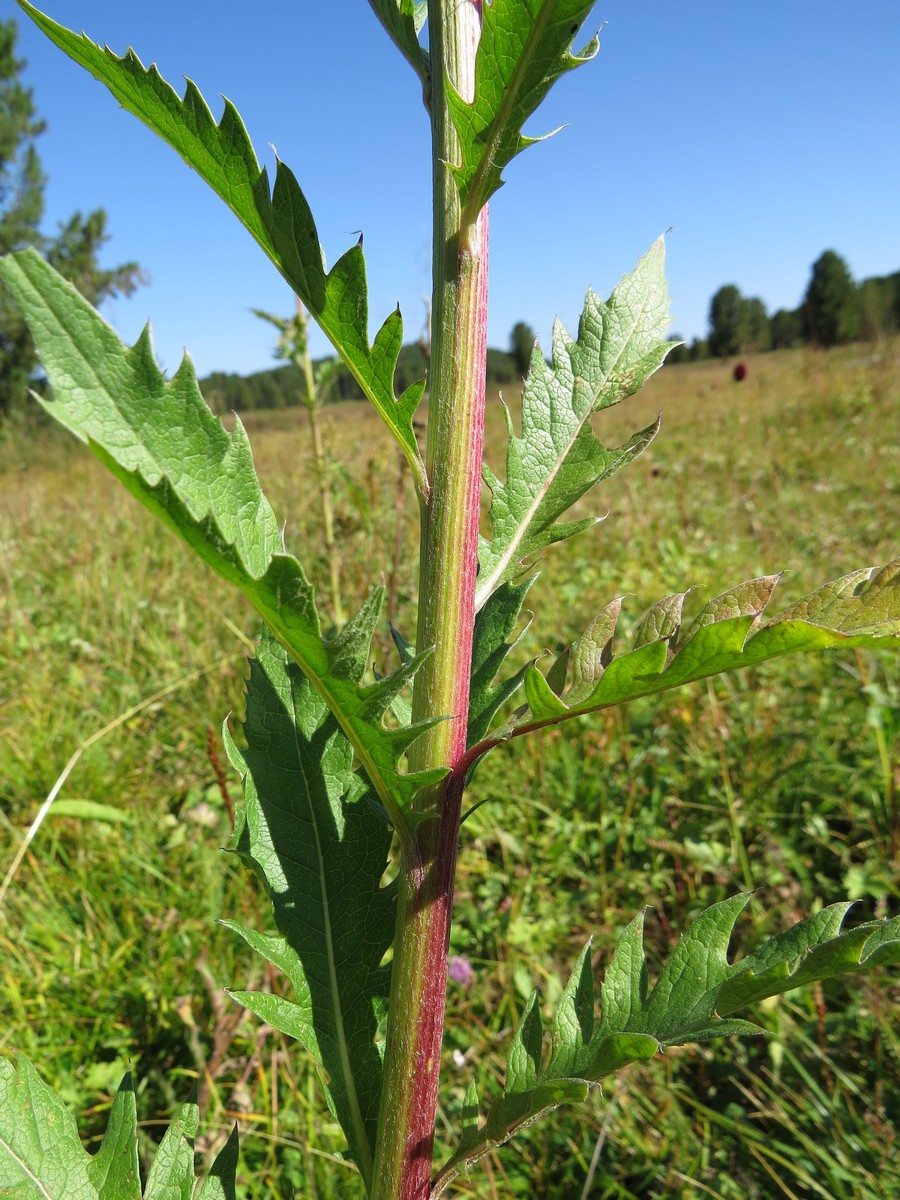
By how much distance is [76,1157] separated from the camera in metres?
0.75

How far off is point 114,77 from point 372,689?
497 mm

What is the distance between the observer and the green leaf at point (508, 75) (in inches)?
21.5

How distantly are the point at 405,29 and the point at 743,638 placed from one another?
593 millimetres

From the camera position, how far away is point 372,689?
0.58m

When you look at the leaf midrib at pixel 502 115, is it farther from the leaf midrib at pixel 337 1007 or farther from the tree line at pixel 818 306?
the tree line at pixel 818 306

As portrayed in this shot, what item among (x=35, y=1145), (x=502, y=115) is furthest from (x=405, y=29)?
(x=35, y=1145)

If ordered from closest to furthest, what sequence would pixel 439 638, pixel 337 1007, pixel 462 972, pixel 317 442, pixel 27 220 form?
pixel 439 638 → pixel 337 1007 → pixel 462 972 → pixel 317 442 → pixel 27 220

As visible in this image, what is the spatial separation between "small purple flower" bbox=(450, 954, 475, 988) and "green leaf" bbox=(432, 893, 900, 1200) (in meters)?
1.28

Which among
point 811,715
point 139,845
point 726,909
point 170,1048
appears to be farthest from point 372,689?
point 811,715

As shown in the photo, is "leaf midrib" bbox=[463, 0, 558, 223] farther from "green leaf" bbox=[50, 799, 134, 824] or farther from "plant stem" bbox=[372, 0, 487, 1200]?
"green leaf" bbox=[50, 799, 134, 824]

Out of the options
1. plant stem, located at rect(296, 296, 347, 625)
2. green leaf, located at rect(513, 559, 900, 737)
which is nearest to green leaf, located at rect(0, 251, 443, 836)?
green leaf, located at rect(513, 559, 900, 737)

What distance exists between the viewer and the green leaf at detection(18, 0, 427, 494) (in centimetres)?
59

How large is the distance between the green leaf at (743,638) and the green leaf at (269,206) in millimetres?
233

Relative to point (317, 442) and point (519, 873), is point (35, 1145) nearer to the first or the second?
point (519, 873)
